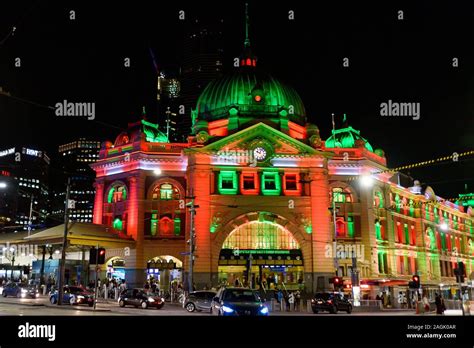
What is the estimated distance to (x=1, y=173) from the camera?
542 feet

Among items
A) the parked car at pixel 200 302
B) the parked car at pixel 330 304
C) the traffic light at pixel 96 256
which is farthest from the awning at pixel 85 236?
the parked car at pixel 330 304

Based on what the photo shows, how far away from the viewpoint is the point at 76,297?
1615 inches

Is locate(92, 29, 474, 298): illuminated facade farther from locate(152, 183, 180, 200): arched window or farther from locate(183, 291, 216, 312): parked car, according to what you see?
locate(183, 291, 216, 312): parked car

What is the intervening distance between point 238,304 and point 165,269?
1672 inches

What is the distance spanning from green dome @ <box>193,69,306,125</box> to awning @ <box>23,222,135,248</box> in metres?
20.9

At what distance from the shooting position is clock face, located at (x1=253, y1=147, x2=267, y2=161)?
6444 centimetres

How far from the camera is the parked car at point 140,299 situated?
40750mm

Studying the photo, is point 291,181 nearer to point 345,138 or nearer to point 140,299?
point 345,138

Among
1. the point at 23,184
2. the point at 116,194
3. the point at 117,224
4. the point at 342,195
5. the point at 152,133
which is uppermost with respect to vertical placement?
the point at 23,184

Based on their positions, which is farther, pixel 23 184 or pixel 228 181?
pixel 23 184

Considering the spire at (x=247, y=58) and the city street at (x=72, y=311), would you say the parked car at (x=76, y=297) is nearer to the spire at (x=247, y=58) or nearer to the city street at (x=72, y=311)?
the city street at (x=72, y=311)

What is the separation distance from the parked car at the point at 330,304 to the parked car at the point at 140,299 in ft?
39.9

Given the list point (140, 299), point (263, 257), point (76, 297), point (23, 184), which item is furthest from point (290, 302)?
point (23, 184)
